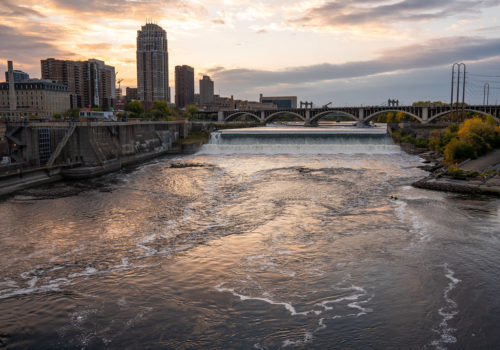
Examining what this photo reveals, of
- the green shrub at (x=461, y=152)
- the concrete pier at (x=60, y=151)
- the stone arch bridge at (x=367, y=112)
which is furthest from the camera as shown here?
the stone arch bridge at (x=367, y=112)

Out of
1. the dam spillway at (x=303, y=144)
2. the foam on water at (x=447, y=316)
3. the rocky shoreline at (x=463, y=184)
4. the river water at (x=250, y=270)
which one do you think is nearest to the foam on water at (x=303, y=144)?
the dam spillway at (x=303, y=144)

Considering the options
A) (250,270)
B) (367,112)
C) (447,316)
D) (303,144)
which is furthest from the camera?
(367,112)

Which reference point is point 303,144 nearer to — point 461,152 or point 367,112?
point 461,152

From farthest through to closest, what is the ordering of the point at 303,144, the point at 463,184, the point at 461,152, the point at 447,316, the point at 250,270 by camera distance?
1. the point at 303,144
2. the point at 461,152
3. the point at 463,184
4. the point at 250,270
5. the point at 447,316

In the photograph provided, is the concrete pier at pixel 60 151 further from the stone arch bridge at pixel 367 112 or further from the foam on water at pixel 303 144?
the stone arch bridge at pixel 367 112

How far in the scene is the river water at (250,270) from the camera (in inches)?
520

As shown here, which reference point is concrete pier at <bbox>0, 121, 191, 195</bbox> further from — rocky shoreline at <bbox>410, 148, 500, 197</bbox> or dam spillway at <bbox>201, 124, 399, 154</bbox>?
rocky shoreline at <bbox>410, 148, 500, 197</bbox>

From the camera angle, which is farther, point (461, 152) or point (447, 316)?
point (461, 152)

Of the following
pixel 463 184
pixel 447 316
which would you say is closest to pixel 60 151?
pixel 463 184

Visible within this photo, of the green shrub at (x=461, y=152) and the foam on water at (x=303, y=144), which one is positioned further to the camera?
the foam on water at (x=303, y=144)

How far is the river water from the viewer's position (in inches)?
520

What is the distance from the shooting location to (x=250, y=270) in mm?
18031

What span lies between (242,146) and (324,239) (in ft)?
169

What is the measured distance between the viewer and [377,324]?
1361 centimetres
